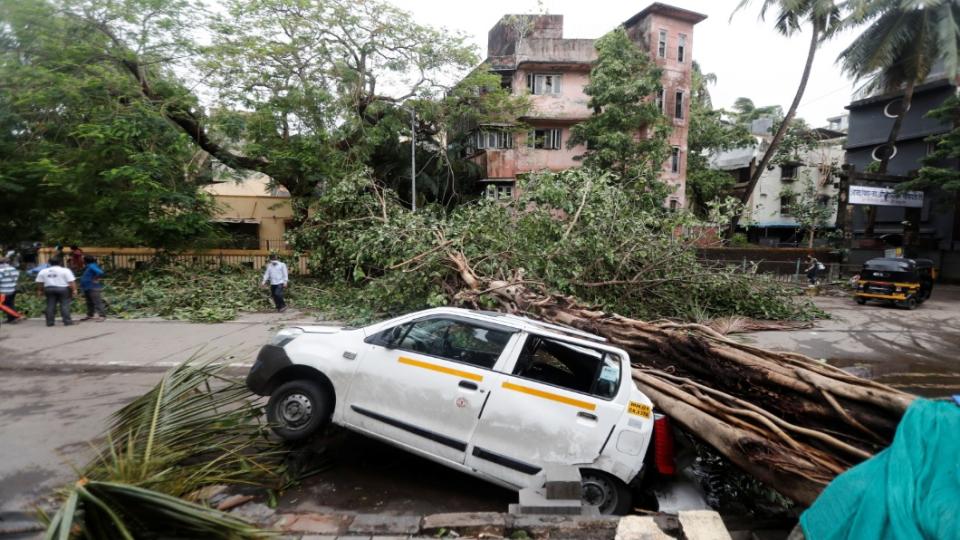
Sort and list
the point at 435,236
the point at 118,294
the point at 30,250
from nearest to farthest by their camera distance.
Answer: the point at 435,236, the point at 118,294, the point at 30,250

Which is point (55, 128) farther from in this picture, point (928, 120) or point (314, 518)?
point (928, 120)

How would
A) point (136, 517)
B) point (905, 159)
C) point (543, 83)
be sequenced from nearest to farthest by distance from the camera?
point (136, 517) < point (543, 83) < point (905, 159)

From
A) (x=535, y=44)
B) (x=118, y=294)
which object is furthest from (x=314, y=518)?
(x=535, y=44)

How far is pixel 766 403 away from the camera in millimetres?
4148

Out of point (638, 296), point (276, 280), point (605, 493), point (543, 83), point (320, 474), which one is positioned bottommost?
A: point (320, 474)

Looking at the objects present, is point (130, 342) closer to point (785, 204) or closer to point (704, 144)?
point (704, 144)

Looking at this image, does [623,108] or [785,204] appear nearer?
[623,108]

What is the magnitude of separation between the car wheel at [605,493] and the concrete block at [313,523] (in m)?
1.79

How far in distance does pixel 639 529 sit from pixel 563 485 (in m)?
0.57

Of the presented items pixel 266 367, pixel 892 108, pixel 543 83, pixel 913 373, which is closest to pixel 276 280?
pixel 266 367

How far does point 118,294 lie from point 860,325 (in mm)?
19339

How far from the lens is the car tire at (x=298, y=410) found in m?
4.19

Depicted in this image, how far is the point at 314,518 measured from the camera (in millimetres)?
3350

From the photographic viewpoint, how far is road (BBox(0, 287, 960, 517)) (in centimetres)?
397
